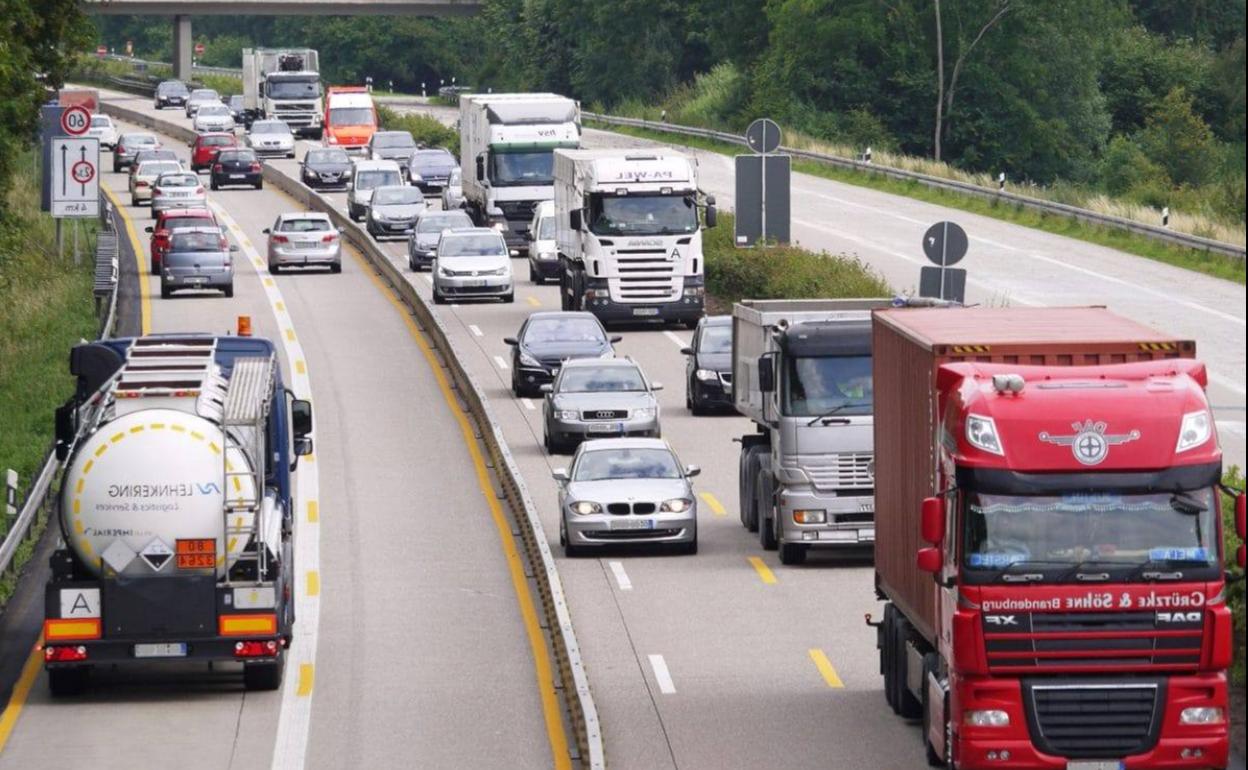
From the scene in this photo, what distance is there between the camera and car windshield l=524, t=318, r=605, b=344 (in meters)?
42.3

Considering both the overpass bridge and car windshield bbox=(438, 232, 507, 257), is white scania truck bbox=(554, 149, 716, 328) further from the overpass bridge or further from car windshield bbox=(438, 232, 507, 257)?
the overpass bridge

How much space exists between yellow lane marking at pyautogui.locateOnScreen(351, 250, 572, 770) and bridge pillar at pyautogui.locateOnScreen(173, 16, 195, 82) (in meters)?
97.1

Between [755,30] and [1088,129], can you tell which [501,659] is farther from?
[755,30]

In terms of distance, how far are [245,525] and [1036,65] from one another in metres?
84.8

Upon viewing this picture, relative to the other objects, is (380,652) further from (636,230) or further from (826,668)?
(636,230)

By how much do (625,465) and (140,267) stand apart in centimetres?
3411

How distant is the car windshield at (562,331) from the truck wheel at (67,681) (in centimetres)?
2013

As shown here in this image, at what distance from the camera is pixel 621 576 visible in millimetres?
28594

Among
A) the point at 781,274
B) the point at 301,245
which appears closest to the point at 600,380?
the point at 781,274

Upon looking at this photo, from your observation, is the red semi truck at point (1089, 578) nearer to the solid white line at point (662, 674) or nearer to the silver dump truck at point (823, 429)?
the solid white line at point (662, 674)

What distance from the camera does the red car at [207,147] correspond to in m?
89.9

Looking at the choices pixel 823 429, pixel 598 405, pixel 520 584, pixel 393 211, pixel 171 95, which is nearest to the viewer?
pixel 823 429

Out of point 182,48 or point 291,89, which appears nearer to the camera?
point 291,89

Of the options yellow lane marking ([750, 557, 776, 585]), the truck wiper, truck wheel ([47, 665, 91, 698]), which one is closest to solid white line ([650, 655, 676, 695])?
yellow lane marking ([750, 557, 776, 585])
